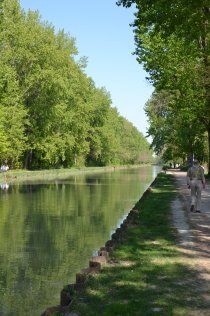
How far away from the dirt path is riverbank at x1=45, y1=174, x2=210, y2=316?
4 centimetres

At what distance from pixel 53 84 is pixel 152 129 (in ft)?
51.7

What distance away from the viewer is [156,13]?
15594mm

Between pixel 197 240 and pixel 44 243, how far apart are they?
5376 millimetres

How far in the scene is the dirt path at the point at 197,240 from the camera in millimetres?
8039

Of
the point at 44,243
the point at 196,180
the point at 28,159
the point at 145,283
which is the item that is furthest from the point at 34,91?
the point at 145,283

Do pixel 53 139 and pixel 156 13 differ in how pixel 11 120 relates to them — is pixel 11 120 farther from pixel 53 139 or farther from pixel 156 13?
pixel 156 13

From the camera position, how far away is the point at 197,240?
483 inches

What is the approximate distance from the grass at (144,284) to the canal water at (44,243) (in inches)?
59.4

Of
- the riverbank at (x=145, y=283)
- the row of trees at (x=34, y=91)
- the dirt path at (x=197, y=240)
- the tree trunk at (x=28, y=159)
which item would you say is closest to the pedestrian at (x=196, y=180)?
the dirt path at (x=197, y=240)

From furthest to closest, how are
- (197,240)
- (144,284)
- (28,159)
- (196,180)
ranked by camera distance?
(28,159) → (196,180) → (197,240) → (144,284)

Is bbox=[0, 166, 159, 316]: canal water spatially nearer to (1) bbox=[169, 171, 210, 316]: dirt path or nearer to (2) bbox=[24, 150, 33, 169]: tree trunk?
(1) bbox=[169, 171, 210, 316]: dirt path

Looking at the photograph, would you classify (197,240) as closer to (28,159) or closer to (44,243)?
(44,243)

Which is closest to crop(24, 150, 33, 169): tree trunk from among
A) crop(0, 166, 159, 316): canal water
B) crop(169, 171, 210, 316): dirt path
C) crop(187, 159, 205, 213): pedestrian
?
crop(0, 166, 159, 316): canal water

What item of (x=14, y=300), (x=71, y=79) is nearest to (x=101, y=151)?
(x=71, y=79)
